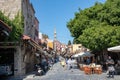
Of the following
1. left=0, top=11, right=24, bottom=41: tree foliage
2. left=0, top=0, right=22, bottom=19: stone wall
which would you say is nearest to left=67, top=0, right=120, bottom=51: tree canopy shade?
left=0, top=0, right=22, bottom=19: stone wall

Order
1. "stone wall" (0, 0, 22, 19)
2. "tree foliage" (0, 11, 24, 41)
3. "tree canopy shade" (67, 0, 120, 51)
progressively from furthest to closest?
"tree canopy shade" (67, 0, 120, 51)
"stone wall" (0, 0, 22, 19)
"tree foliage" (0, 11, 24, 41)

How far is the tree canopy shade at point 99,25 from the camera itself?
1297 inches

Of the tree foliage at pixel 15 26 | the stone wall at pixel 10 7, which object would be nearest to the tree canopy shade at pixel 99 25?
the stone wall at pixel 10 7

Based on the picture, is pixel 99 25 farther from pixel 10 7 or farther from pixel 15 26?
pixel 15 26

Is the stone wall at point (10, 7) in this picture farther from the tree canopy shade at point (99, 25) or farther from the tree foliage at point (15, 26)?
the tree canopy shade at point (99, 25)

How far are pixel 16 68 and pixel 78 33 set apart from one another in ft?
46.3

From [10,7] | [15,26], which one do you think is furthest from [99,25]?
[15,26]

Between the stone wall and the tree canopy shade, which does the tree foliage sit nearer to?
the stone wall

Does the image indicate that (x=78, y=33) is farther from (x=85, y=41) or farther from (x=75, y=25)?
(x=85, y=41)

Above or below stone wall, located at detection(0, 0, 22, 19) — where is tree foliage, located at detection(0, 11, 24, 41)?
below

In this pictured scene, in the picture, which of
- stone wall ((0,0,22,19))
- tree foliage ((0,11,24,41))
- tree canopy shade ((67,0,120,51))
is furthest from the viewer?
tree canopy shade ((67,0,120,51))

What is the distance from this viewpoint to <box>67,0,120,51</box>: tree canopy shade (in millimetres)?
32938

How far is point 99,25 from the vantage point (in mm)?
35125

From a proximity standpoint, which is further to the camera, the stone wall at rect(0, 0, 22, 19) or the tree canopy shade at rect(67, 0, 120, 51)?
the tree canopy shade at rect(67, 0, 120, 51)
